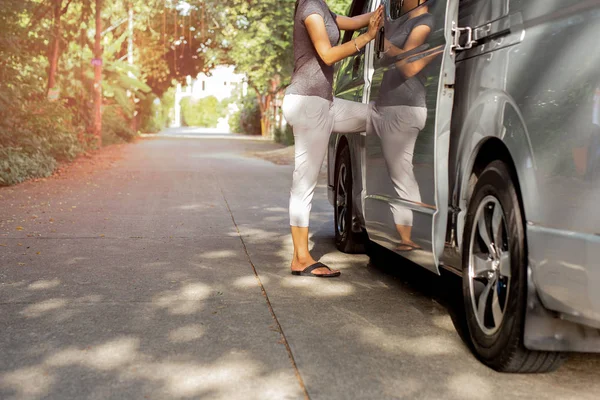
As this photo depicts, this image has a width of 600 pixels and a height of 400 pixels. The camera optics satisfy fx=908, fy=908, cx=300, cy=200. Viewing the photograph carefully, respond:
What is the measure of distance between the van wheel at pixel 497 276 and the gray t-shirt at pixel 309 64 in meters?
2.16

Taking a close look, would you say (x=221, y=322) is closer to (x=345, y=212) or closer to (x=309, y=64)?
(x=309, y=64)

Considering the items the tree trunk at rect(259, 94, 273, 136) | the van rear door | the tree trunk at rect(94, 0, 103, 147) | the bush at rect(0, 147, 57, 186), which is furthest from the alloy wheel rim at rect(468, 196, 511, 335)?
the tree trunk at rect(259, 94, 273, 136)

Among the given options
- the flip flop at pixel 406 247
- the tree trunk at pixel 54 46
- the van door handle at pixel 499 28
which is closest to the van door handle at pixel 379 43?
the flip flop at pixel 406 247

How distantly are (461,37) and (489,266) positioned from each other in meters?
1.12

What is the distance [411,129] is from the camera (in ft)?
16.3

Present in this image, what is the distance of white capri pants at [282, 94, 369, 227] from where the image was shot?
19.8ft

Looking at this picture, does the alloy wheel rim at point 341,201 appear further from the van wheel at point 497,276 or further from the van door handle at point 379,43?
the van wheel at point 497,276

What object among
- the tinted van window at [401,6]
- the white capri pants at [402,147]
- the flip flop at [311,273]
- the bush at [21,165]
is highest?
the tinted van window at [401,6]

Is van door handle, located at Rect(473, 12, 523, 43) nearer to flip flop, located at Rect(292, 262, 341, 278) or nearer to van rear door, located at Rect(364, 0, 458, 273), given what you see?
van rear door, located at Rect(364, 0, 458, 273)

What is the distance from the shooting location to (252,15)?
20.2m

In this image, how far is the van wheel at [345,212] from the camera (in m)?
6.91

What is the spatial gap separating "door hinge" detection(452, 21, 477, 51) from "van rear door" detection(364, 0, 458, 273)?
0.09 ft

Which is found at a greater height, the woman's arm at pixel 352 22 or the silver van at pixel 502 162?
the woman's arm at pixel 352 22

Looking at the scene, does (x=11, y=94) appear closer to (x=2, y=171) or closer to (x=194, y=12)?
(x=2, y=171)
